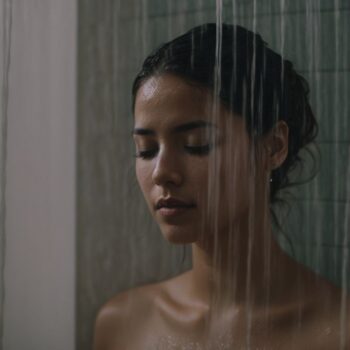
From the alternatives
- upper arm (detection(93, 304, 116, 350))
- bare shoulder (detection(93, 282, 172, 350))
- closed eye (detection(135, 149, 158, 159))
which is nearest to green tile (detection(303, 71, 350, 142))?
closed eye (detection(135, 149, 158, 159))

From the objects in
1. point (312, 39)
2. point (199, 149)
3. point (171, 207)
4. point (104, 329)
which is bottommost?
point (104, 329)

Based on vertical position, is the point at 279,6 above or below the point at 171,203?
above

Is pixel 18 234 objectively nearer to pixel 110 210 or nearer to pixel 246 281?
pixel 110 210

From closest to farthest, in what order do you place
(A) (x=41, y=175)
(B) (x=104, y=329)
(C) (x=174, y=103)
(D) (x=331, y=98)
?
(C) (x=174, y=103)
(D) (x=331, y=98)
(B) (x=104, y=329)
(A) (x=41, y=175)

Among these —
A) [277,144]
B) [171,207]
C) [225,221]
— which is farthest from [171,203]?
[277,144]

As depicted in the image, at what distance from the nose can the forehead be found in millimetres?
57

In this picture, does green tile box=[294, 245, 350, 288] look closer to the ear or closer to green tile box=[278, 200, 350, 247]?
green tile box=[278, 200, 350, 247]

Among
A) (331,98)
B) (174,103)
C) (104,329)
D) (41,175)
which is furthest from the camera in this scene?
(41,175)

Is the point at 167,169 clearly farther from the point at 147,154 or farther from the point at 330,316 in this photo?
the point at 330,316

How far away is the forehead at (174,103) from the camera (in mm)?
1159

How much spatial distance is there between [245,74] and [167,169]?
22cm

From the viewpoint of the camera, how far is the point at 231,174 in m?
1.22

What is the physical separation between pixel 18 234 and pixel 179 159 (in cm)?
55

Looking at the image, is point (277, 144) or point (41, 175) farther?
point (41, 175)
